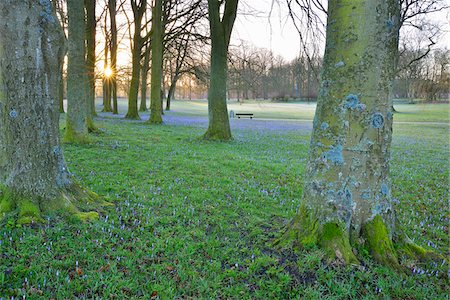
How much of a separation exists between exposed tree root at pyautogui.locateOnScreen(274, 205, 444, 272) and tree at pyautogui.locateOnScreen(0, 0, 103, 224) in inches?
101

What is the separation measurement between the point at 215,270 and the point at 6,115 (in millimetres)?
2951

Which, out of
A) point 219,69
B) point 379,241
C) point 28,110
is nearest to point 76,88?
point 219,69

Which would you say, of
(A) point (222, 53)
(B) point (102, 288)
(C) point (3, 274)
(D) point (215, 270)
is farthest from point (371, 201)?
(A) point (222, 53)

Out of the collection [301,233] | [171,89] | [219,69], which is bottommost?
[301,233]

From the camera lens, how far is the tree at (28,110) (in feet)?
11.5

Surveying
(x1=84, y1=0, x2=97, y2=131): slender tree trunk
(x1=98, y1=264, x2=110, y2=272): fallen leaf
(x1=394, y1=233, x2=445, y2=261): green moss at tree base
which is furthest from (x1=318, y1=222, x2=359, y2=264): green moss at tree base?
(x1=84, y1=0, x2=97, y2=131): slender tree trunk

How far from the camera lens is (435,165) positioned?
929 centimetres

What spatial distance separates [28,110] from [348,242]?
3.79 meters

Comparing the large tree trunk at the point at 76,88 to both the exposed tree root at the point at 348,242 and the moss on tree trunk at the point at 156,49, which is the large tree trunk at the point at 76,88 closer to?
the exposed tree root at the point at 348,242

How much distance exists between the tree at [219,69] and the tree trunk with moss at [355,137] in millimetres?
9441

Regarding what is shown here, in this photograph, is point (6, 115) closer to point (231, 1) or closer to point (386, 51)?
point (386, 51)

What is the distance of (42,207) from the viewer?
3.71 metres

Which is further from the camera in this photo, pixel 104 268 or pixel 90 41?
pixel 90 41

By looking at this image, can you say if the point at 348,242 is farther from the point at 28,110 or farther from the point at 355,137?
the point at 28,110
